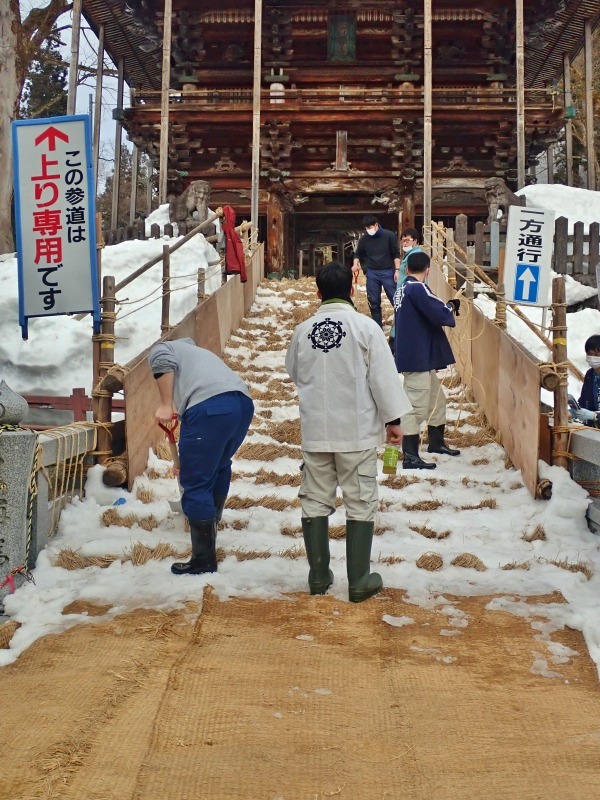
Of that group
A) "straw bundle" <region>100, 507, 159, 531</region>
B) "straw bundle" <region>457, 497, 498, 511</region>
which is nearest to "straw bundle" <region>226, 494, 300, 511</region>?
"straw bundle" <region>100, 507, 159, 531</region>

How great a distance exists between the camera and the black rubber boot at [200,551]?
417cm

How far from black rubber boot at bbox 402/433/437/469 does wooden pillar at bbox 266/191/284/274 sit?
→ 36.3 feet

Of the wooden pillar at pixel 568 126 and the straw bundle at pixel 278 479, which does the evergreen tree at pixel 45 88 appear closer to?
the wooden pillar at pixel 568 126

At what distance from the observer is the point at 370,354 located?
391 cm

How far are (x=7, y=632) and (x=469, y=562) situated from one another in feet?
7.53

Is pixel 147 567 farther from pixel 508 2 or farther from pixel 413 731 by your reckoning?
pixel 508 2

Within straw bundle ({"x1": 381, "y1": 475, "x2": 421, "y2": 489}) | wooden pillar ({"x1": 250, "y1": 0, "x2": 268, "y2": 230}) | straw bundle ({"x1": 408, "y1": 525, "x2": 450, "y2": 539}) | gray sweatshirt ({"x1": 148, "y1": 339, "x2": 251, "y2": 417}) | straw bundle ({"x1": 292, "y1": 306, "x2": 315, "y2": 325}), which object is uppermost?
wooden pillar ({"x1": 250, "y1": 0, "x2": 268, "y2": 230})

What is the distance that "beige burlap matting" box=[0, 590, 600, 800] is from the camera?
233 cm

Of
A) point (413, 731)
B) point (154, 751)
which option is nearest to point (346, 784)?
point (413, 731)

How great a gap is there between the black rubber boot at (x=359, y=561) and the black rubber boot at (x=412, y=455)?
2.42 meters

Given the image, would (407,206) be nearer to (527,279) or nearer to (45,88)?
(527,279)

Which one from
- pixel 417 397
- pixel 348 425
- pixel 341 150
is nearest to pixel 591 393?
pixel 417 397

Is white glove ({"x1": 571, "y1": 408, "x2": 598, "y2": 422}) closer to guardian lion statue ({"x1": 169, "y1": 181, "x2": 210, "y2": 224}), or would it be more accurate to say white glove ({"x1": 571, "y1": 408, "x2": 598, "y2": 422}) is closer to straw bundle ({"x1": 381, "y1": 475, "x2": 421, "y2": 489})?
straw bundle ({"x1": 381, "y1": 475, "x2": 421, "y2": 489})

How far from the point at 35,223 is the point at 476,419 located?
4010 mm
